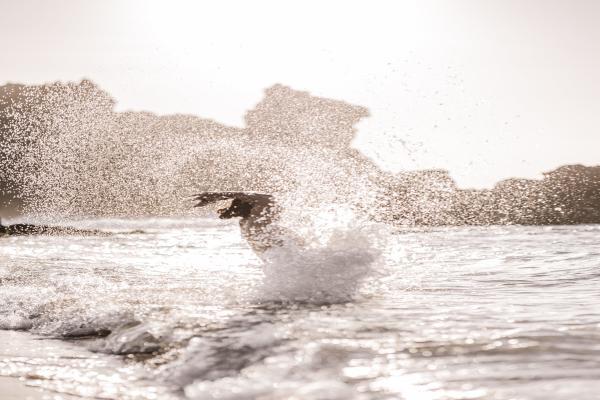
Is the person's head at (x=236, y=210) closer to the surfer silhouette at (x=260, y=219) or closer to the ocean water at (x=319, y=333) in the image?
the surfer silhouette at (x=260, y=219)

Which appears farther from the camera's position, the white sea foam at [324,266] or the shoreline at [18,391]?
the white sea foam at [324,266]

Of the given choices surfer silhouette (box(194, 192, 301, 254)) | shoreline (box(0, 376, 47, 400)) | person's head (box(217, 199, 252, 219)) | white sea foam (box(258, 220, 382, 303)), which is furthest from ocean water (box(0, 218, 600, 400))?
person's head (box(217, 199, 252, 219))

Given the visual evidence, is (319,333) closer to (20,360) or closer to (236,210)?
(20,360)

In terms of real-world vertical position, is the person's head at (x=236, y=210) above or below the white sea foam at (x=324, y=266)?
above

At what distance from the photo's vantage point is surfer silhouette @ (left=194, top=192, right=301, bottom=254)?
10141 millimetres

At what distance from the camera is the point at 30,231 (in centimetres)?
4359

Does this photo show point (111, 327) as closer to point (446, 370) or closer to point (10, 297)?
point (10, 297)

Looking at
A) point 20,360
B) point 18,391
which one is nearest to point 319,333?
point 18,391

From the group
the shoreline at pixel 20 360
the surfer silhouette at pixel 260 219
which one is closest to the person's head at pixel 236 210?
the surfer silhouette at pixel 260 219

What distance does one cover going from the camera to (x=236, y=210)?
10.2 metres

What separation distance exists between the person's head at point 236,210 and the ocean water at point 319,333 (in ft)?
3.26

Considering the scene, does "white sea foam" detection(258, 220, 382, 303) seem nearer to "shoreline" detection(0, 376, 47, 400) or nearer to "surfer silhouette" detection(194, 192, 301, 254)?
"surfer silhouette" detection(194, 192, 301, 254)

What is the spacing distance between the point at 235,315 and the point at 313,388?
282 cm

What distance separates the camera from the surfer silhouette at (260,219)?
10141 mm
